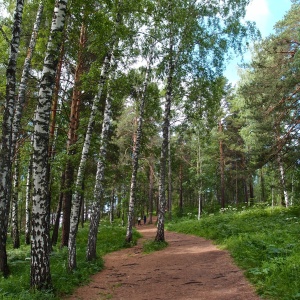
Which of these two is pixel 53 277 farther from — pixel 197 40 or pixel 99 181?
pixel 197 40

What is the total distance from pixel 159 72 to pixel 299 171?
1010cm

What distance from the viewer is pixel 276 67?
46.3 feet

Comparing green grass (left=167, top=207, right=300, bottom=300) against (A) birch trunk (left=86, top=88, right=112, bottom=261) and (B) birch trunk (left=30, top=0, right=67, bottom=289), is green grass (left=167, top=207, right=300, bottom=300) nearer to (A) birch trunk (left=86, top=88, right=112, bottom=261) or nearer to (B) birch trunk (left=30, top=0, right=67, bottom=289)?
(B) birch trunk (left=30, top=0, right=67, bottom=289)

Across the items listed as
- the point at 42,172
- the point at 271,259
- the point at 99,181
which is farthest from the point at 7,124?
the point at 271,259

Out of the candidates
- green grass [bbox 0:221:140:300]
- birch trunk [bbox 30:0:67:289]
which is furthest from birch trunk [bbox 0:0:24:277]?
birch trunk [bbox 30:0:67:289]

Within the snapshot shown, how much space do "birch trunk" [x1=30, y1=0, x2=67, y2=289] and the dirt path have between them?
A: 1060 mm

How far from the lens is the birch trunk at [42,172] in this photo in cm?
561

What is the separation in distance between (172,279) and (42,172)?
15.1 ft

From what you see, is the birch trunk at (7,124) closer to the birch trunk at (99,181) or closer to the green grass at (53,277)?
the green grass at (53,277)

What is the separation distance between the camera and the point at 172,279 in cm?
723

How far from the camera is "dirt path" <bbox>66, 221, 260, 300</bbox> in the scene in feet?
19.2

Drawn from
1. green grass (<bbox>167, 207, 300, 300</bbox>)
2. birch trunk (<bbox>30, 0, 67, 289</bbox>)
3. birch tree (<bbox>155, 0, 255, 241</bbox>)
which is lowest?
green grass (<bbox>167, 207, 300, 300</bbox>)

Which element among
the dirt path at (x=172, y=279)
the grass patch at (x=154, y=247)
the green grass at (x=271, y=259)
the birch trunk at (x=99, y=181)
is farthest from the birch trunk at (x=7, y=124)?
the green grass at (x=271, y=259)

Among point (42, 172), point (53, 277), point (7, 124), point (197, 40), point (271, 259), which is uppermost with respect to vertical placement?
point (197, 40)
